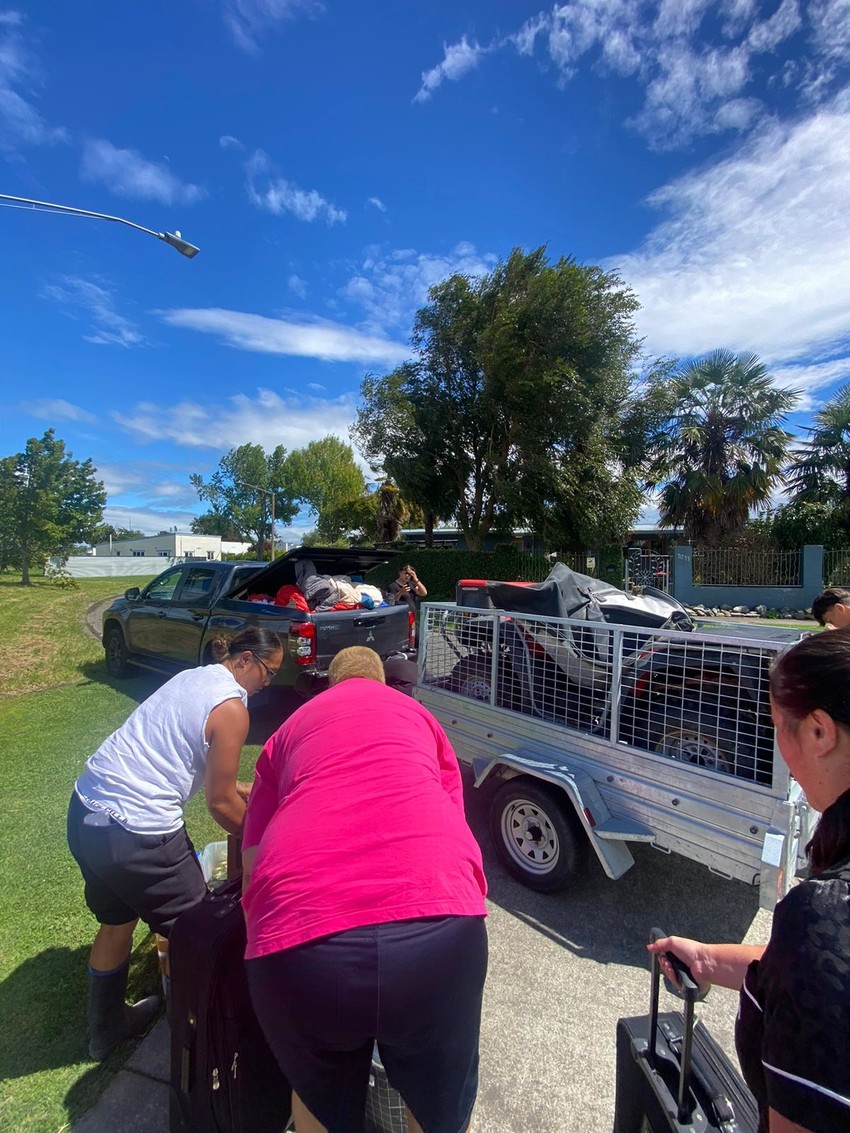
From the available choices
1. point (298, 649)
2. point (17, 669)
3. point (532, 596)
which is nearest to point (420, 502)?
point (17, 669)

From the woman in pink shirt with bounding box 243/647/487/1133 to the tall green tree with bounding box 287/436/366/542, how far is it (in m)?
40.8

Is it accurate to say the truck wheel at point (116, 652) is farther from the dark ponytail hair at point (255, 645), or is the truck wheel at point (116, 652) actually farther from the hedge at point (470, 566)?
the hedge at point (470, 566)

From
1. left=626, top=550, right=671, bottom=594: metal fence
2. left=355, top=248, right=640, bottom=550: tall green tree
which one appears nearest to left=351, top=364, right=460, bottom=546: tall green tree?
left=355, top=248, right=640, bottom=550: tall green tree

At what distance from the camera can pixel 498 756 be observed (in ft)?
10.8

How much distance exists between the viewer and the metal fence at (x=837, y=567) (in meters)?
17.8

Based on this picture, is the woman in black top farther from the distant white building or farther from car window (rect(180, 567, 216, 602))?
the distant white building

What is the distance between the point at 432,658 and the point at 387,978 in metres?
3.17

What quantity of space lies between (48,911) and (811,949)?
3.51 metres

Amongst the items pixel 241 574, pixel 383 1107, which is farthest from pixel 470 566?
pixel 383 1107

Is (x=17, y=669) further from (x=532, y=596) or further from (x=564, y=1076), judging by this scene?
(x=564, y=1076)

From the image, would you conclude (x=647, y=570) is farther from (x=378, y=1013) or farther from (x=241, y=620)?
(x=378, y=1013)

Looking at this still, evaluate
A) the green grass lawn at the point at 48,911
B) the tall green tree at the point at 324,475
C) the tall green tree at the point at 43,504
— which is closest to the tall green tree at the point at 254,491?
the tall green tree at the point at 324,475

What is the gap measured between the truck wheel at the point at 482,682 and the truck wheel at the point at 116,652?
6286mm

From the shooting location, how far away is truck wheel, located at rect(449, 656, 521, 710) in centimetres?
370
